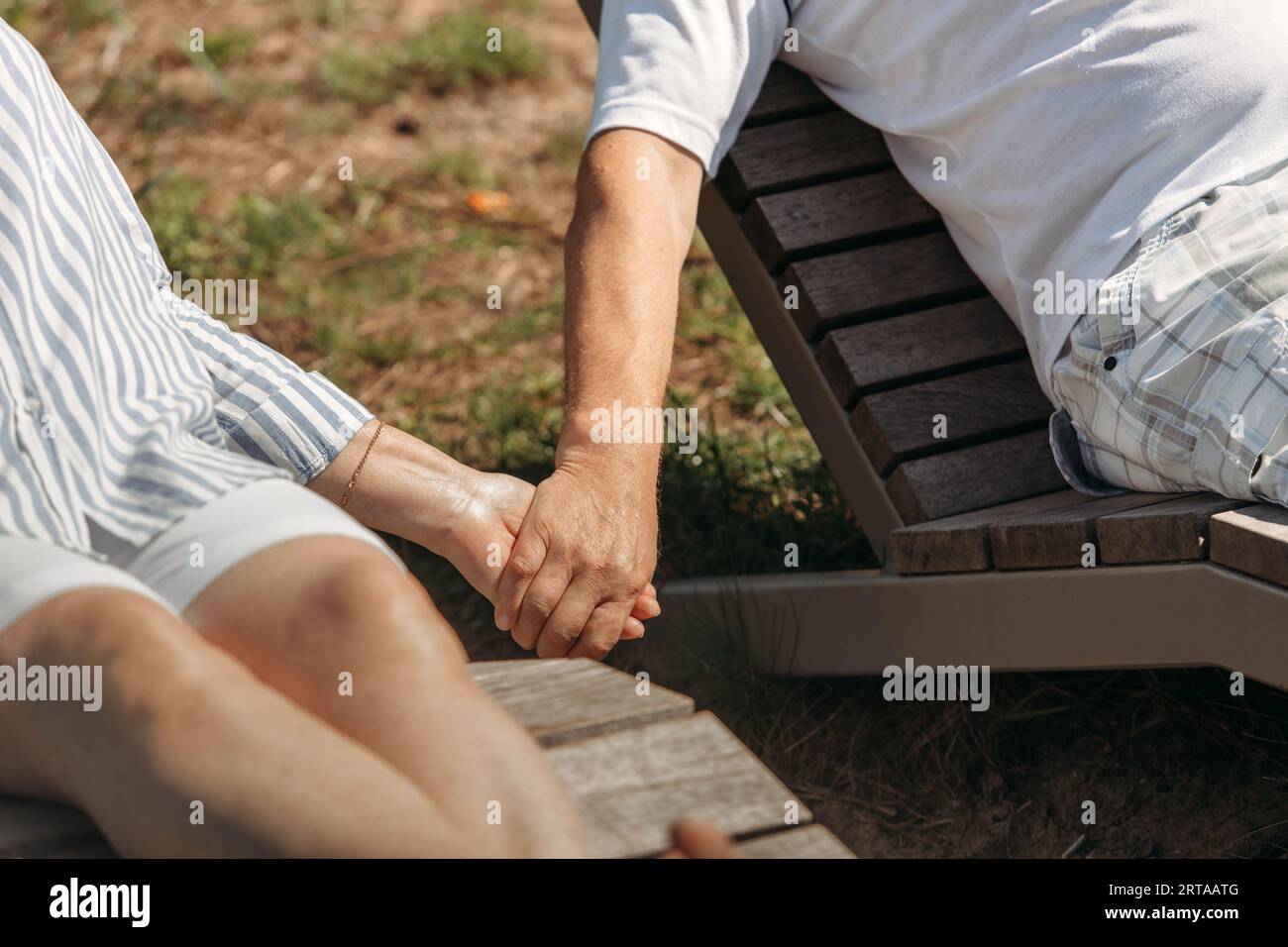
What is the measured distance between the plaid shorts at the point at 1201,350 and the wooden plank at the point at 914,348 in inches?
15.0

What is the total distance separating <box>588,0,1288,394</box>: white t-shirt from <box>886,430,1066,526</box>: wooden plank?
0.62ft

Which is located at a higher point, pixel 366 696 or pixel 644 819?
pixel 366 696

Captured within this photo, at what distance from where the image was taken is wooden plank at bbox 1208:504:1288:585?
5.70 feet

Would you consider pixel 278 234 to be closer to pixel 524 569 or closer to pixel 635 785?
pixel 524 569

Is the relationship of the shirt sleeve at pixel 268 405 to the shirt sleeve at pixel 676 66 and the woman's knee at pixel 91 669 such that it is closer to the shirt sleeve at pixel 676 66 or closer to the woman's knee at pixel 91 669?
the shirt sleeve at pixel 676 66

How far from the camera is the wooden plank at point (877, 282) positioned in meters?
2.48

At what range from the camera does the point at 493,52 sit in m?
4.99

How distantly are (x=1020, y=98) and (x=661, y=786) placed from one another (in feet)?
4.44

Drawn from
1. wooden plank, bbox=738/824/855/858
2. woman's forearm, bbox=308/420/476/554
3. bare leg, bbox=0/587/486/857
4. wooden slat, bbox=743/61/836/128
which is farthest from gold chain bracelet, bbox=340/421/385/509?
wooden plank, bbox=738/824/855/858

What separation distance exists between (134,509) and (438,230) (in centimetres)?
304

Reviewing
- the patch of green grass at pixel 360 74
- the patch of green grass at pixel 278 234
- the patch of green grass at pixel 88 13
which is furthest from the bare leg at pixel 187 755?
the patch of green grass at pixel 88 13

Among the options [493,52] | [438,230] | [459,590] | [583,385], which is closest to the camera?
[583,385]

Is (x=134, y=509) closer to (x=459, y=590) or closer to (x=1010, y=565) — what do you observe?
(x=1010, y=565)
